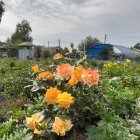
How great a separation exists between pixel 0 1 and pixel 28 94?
33.8m

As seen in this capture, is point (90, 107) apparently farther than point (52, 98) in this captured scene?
Yes

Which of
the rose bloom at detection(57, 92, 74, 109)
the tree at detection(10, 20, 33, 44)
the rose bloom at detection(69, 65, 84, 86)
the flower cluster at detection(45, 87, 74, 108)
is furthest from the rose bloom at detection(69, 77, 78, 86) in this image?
the tree at detection(10, 20, 33, 44)

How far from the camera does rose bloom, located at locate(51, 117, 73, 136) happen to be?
168 inches

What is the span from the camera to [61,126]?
428 cm

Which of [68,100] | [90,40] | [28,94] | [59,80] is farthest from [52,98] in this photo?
[90,40]

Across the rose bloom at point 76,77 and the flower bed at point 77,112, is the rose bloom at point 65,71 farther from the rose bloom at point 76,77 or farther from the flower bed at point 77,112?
the rose bloom at point 76,77

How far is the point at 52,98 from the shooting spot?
4363mm

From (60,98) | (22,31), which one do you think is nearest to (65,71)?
(60,98)

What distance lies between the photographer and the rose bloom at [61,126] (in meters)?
4.27

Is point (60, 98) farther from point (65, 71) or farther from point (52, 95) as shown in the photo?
point (65, 71)

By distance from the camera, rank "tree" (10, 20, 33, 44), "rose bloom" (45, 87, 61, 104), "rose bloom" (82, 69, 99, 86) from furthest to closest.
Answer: "tree" (10, 20, 33, 44) < "rose bloom" (82, 69, 99, 86) < "rose bloom" (45, 87, 61, 104)

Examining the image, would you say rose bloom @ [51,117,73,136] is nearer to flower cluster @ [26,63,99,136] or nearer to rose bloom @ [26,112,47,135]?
flower cluster @ [26,63,99,136]

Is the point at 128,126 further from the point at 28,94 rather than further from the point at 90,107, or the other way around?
the point at 28,94

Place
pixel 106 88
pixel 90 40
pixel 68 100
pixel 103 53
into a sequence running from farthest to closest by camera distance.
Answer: pixel 90 40 → pixel 103 53 → pixel 106 88 → pixel 68 100
